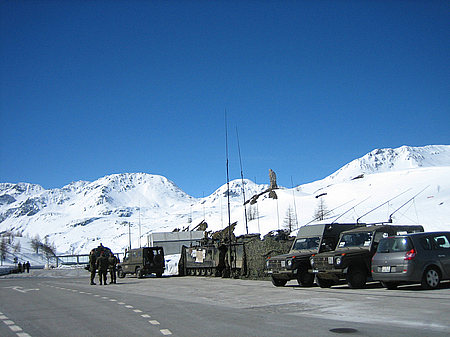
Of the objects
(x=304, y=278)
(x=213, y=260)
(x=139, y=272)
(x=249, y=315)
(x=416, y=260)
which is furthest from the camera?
(x=139, y=272)

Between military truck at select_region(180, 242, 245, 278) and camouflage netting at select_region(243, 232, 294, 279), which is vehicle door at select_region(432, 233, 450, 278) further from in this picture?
military truck at select_region(180, 242, 245, 278)

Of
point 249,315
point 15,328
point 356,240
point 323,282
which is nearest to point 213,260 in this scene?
point 323,282

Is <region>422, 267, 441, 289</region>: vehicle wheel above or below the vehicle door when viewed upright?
below

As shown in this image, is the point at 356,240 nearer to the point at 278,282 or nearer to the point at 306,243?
the point at 306,243

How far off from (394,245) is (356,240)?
279 cm

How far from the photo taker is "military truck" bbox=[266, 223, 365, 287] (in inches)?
766

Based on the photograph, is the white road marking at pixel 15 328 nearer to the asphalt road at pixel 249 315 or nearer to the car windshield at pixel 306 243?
the asphalt road at pixel 249 315

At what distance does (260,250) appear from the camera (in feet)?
84.8

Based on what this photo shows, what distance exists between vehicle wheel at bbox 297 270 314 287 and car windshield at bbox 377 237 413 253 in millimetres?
3959

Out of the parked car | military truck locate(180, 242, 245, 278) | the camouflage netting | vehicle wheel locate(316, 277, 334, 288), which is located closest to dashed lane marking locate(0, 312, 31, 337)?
the parked car

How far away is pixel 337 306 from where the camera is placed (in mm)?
12648

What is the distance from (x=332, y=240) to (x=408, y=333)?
38.8 ft

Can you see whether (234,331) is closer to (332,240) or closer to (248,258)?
(332,240)

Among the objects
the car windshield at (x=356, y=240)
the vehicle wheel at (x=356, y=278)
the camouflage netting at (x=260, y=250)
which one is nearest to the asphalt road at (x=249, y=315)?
the vehicle wheel at (x=356, y=278)
